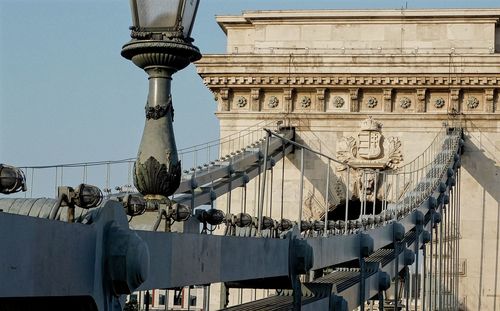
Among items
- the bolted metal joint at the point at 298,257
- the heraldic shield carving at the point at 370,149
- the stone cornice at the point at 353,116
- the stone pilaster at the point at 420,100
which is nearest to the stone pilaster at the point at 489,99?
the stone cornice at the point at 353,116

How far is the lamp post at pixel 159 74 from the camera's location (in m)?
8.19

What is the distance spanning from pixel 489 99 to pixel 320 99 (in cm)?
423

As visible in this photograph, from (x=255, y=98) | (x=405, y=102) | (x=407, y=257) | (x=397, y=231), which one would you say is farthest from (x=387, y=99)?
(x=397, y=231)

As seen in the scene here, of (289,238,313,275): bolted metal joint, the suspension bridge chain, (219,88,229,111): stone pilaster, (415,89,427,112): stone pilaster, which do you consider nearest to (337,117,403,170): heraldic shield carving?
the suspension bridge chain

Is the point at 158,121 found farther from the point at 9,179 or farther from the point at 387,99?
the point at 387,99

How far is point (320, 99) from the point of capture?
1297 inches

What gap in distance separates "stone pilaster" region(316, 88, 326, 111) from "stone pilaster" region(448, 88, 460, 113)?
10.4ft

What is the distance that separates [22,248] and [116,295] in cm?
114

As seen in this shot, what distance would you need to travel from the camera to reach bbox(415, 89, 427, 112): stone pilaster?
107ft

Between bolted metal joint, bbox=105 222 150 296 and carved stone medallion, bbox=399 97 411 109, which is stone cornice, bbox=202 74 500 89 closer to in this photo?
carved stone medallion, bbox=399 97 411 109

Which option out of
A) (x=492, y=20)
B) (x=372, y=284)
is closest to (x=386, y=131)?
(x=492, y=20)

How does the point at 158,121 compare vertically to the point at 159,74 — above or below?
below

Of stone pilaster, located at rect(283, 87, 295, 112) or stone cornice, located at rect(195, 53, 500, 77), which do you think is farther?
stone pilaster, located at rect(283, 87, 295, 112)

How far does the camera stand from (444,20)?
1312 inches
